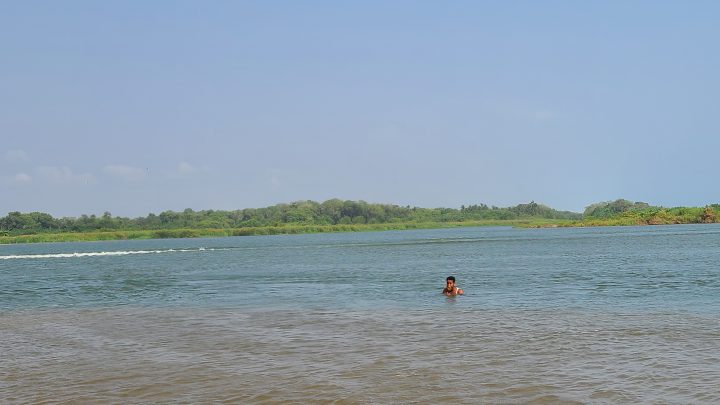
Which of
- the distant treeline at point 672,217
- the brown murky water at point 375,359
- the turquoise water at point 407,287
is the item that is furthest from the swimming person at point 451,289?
the distant treeline at point 672,217

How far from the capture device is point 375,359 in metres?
14.5

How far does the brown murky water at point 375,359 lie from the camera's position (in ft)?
37.9

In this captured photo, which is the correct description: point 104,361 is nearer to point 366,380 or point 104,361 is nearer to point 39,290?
point 366,380

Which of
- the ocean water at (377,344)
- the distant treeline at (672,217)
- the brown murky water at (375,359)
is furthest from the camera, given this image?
the distant treeline at (672,217)

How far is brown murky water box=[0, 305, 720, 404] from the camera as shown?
1156 cm

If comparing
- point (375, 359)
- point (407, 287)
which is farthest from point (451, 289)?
point (375, 359)

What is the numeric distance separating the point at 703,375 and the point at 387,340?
285 inches

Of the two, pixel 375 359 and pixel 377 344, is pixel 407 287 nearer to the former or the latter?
Answer: pixel 377 344

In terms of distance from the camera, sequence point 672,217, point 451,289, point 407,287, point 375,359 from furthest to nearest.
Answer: point 672,217 → point 407,287 → point 451,289 → point 375,359

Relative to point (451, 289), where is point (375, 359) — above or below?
below

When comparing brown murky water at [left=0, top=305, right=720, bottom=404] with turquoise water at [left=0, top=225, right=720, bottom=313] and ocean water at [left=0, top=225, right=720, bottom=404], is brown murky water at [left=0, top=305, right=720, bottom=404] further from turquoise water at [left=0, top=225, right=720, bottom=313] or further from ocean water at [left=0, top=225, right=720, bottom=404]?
turquoise water at [left=0, top=225, right=720, bottom=313]

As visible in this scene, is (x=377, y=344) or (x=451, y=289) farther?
(x=451, y=289)

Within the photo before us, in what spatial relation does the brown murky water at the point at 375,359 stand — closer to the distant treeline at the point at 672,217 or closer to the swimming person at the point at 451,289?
the swimming person at the point at 451,289

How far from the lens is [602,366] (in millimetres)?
13023
